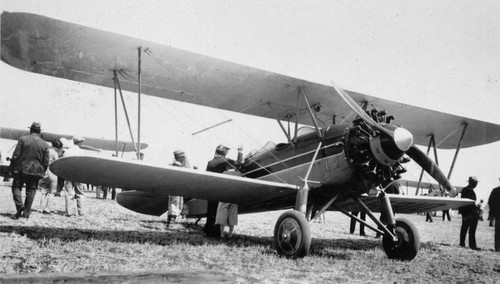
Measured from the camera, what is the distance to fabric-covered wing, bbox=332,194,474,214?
24.2ft

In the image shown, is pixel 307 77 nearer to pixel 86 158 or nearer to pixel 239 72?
pixel 239 72

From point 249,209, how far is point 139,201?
2.81 metres

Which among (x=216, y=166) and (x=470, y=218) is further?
(x=470, y=218)

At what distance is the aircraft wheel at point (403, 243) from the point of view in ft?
19.4

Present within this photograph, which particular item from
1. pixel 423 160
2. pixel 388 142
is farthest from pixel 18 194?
pixel 423 160

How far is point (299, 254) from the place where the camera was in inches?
203

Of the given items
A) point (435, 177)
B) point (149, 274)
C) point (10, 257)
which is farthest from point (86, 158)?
point (435, 177)

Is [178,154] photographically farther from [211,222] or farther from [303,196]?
[303,196]

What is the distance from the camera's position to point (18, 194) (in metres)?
7.25

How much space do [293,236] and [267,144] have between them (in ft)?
8.51

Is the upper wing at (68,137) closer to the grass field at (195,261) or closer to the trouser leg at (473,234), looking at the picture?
the trouser leg at (473,234)

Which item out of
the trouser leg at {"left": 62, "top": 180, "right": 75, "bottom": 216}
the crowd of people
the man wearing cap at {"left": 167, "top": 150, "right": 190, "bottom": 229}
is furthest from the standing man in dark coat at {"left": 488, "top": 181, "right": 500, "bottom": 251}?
the trouser leg at {"left": 62, "top": 180, "right": 75, "bottom": 216}

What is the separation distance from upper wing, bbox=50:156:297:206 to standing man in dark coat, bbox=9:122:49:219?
2642 mm

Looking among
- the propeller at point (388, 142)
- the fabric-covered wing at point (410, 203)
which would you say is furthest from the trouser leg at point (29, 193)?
the propeller at point (388, 142)
